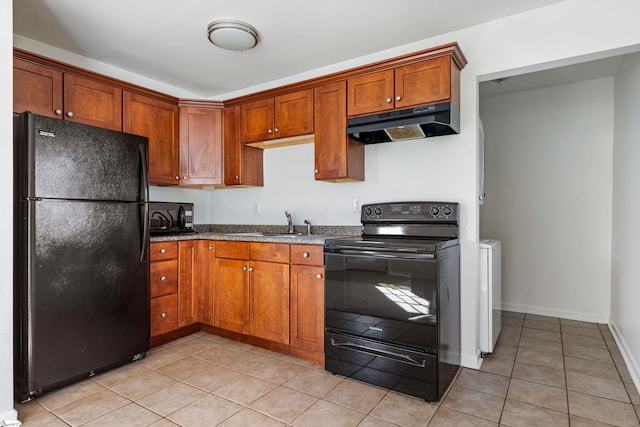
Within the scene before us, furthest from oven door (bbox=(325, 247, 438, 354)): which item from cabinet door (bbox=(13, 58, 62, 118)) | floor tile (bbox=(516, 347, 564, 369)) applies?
cabinet door (bbox=(13, 58, 62, 118))

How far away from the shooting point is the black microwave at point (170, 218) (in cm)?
351

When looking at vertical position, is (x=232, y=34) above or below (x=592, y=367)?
above

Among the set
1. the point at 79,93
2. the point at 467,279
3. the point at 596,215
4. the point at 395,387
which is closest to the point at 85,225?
the point at 79,93

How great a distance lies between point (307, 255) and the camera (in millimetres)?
2740

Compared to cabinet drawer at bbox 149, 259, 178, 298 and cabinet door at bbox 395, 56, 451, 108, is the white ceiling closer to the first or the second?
cabinet door at bbox 395, 56, 451, 108

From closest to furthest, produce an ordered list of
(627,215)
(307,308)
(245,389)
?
(245,389), (307,308), (627,215)

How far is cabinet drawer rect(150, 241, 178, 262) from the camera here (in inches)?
119

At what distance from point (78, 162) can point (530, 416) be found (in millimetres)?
3067

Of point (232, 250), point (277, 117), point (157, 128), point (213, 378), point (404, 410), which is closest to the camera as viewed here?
point (404, 410)

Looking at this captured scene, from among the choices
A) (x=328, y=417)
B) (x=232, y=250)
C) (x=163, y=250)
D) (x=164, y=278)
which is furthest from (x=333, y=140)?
(x=328, y=417)

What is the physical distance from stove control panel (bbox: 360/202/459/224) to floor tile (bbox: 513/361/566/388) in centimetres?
113

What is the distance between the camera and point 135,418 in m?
1.99

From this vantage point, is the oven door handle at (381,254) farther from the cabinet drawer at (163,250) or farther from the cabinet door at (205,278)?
the cabinet drawer at (163,250)

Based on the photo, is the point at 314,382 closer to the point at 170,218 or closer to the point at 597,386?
the point at 597,386
